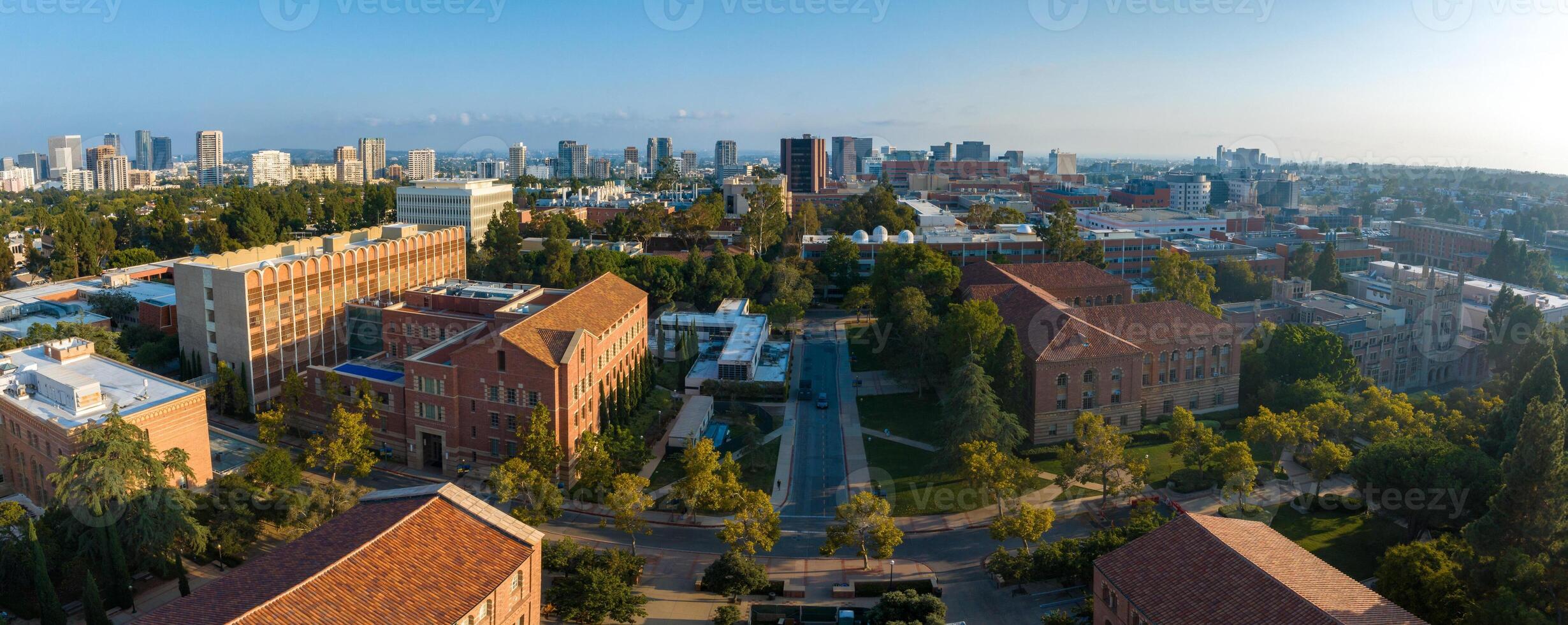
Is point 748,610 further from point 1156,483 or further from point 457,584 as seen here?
point 1156,483

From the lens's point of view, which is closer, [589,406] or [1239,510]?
[1239,510]

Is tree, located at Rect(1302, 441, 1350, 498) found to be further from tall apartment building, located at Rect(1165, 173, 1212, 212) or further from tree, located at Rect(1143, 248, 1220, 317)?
tall apartment building, located at Rect(1165, 173, 1212, 212)

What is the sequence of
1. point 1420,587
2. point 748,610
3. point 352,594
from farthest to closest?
point 748,610, point 1420,587, point 352,594

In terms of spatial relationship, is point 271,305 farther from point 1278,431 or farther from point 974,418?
point 1278,431

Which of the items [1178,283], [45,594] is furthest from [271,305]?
[1178,283]

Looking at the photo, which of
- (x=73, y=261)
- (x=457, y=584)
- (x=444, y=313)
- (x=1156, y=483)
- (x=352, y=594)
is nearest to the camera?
(x=352, y=594)

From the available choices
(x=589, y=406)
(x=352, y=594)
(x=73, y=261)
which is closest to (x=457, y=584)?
(x=352, y=594)
